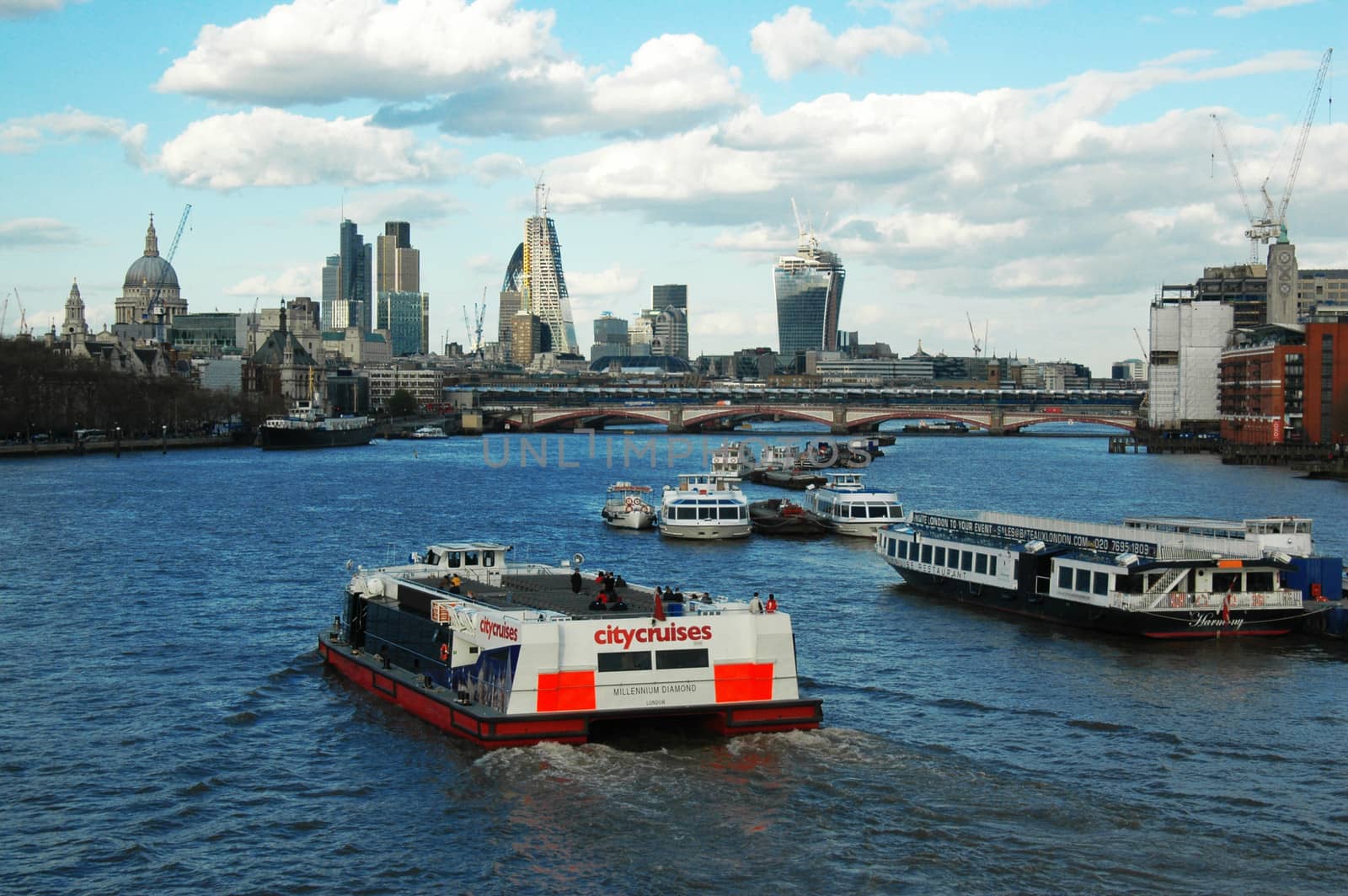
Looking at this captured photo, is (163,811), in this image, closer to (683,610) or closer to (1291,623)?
(683,610)

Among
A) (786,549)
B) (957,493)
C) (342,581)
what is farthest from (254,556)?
(957,493)

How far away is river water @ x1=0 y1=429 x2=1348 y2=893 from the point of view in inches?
1000

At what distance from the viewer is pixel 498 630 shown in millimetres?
31141

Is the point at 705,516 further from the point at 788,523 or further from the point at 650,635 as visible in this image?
the point at 650,635

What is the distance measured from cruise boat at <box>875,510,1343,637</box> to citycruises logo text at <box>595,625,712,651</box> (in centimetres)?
1843

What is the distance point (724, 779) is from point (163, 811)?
35.2 feet

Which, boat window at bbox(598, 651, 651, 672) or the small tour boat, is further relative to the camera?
the small tour boat

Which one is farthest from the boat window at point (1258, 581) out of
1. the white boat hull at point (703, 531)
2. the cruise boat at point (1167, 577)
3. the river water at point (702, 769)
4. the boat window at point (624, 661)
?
the white boat hull at point (703, 531)

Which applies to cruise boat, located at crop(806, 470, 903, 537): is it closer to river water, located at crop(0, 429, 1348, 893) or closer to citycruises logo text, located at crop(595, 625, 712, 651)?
river water, located at crop(0, 429, 1348, 893)

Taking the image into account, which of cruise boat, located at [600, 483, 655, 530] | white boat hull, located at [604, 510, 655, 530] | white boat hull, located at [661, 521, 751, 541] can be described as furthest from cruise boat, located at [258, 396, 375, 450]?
white boat hull, located at [661, 521, 751, 541]

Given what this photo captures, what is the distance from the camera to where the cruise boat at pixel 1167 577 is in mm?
44500

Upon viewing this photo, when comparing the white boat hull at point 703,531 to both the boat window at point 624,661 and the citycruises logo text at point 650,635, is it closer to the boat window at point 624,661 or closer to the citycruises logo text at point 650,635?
the citycruises logo text at point 650,635

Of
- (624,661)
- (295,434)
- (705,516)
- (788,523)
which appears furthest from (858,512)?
(295,434)

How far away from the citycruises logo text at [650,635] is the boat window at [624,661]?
0.62 ft
